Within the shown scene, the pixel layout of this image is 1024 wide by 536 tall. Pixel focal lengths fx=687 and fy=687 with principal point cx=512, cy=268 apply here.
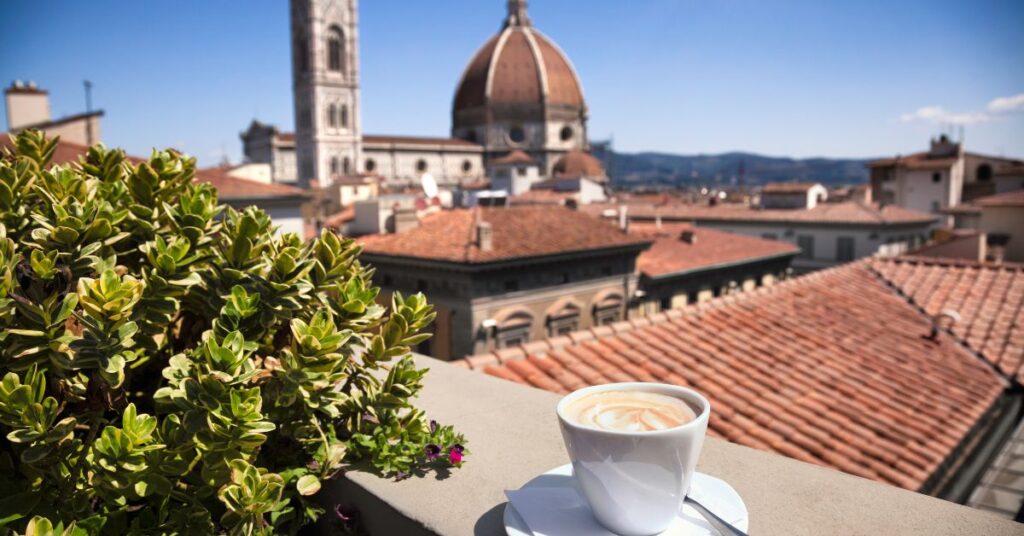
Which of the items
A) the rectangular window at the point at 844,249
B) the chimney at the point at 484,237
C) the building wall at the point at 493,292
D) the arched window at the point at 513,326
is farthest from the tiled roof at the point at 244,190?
the rectangular window at the point at 844,249

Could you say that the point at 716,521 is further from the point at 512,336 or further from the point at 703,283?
the point at 703,283

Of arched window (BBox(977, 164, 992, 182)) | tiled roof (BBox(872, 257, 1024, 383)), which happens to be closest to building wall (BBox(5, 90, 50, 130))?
tiled roof (BBox(872, 257, 1024, 383))

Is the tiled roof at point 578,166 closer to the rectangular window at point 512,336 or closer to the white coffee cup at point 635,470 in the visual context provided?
the rectangular window at point 512,336

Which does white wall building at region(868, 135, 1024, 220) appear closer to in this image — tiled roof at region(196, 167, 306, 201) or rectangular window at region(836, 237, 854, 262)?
rectangular window at region(836, 237, 854, 262)

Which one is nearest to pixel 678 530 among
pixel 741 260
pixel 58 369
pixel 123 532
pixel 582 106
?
pixel 123 532

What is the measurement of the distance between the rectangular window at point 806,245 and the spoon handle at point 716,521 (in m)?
40.5

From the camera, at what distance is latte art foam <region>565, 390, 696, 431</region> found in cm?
148

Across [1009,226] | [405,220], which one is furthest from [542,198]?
[1009,226]

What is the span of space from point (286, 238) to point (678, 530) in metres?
1.52

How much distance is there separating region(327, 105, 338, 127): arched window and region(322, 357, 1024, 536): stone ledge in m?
82.1

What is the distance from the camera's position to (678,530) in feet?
5.02

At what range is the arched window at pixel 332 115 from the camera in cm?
7981

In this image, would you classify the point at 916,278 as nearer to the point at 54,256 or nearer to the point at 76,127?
the point at 54,256

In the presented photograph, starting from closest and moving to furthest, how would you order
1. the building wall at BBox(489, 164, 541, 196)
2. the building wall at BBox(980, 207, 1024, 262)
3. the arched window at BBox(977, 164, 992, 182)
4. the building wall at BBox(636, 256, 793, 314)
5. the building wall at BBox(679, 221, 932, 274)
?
the building wall at BBox(636, 256, 793, 314), the building wall at BBox(980, 207, 1024, 262), the building wall at BBox(679, 221, 932, 274), the arched window at BBox(977, 164, 992, 182), the building wall at BBox(489, 164, 541, 196)
